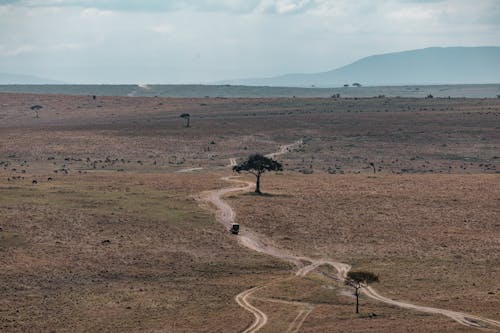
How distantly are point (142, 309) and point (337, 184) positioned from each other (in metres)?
52.1

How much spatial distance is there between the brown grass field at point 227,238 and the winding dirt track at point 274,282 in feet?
2.43

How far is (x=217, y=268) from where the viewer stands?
66.8 m

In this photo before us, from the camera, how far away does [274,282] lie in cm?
6228

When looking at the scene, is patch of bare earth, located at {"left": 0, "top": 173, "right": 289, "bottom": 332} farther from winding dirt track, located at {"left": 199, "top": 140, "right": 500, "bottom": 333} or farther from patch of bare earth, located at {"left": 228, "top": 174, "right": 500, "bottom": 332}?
patch of bare earth, located at {"left": 228, "top": 174, "right": 500, "bottom": 332}

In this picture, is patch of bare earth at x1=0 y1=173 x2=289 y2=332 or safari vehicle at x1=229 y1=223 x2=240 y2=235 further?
safari vehicle at x1=229 y1=223 x2=240 y2=235

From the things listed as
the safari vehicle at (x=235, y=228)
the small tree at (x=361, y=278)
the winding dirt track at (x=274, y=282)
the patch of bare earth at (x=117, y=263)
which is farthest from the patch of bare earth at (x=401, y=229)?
the patch of bare earth at (x=117, y=263)

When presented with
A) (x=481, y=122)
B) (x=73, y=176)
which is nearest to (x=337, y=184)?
(x=73, y=176)

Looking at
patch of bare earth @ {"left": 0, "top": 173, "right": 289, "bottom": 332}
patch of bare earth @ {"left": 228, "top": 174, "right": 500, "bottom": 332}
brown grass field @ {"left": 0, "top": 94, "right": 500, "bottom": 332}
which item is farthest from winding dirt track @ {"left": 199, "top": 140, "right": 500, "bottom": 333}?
patch of bare earth @ {"left": 0, "top": 173, "right": 289, "bottom": 332}

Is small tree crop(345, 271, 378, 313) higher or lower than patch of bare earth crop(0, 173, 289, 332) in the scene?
higher

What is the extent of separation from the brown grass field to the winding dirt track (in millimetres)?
740

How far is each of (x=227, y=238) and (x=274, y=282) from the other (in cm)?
1380

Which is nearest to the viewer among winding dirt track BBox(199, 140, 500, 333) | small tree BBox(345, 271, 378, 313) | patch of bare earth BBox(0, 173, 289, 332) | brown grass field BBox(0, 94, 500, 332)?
winding dirt track BBox(199, 140, 500, 333)

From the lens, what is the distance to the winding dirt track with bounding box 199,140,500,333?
1980 inches

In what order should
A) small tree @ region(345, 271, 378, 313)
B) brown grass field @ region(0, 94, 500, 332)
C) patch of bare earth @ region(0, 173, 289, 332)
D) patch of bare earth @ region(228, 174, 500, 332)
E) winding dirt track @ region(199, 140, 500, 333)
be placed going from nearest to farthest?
winding dirt track @ region(199, 140, 500, 333) < patch of bare earth @ region(0, 173, 289, 332) < brown grass field @ region(0, 94, 500, 332) < small tree @ region(345, 271, 378, 313) < patch of bare earth @ region(228, 174, 500, 332)
